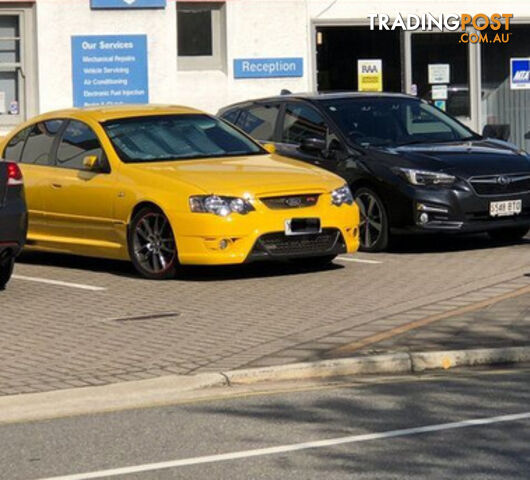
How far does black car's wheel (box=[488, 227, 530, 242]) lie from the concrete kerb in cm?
615

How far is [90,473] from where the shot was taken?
7.01 meters

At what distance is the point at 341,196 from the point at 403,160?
1.47 metres

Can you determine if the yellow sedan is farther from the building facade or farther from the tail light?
the building facade

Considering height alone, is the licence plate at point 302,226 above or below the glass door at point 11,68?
below

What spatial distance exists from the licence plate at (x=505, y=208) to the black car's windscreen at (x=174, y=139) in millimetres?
2301

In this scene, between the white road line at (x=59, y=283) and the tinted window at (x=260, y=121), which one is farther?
the tinted window at (x=260, y=121)

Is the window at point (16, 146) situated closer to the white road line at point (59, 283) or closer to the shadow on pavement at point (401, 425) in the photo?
the white road line at point (59, 283)

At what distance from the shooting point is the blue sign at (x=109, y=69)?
22.0m

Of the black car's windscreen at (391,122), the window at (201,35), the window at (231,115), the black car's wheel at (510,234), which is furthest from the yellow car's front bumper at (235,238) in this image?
the window at (201,35)

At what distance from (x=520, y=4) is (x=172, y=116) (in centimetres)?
1061

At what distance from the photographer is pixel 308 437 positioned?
25.0ft
